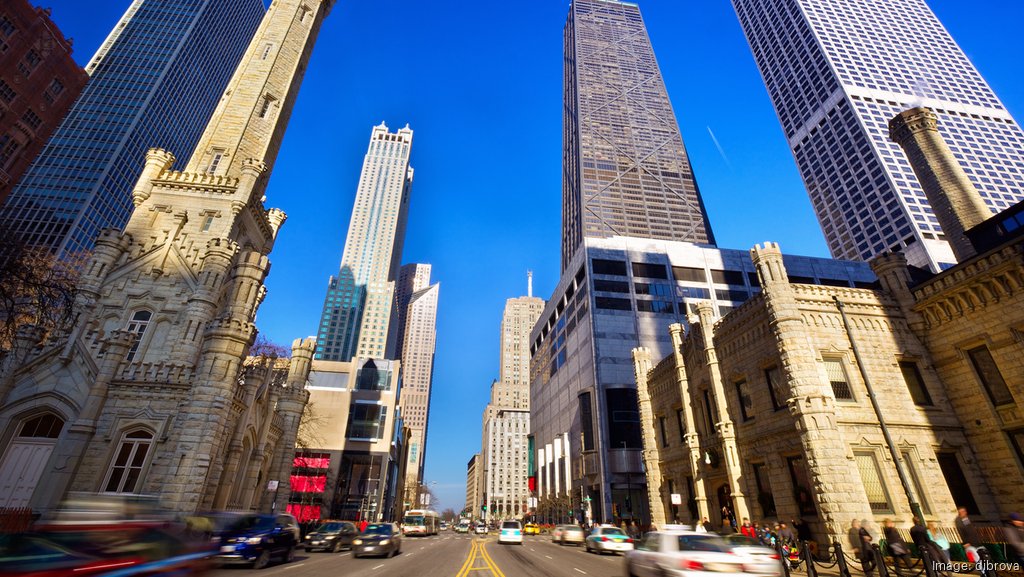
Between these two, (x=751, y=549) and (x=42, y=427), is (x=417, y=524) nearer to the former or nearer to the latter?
(x=42, y=427)

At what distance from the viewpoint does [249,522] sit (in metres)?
14.9

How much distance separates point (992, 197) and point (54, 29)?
7594 inches

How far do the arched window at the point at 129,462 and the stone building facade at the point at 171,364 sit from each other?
1.9 inches

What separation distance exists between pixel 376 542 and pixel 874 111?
16747cm

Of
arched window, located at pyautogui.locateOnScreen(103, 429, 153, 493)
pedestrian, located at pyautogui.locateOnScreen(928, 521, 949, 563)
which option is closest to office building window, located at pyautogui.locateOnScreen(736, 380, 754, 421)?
pedestrian, located at pyautogui.locateOnScreen(928, 521, 949, 563)

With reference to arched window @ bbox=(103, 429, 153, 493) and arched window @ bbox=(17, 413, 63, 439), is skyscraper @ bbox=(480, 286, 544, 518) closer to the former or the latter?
arched window @ bbox=(103, 429, 153, 493)

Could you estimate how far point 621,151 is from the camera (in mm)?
119688

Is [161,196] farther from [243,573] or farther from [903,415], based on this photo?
[903,415]

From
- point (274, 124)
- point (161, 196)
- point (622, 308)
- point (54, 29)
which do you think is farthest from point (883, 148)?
point (54, 29)

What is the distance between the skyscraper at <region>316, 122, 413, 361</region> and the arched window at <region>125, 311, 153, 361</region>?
110212 millimetres

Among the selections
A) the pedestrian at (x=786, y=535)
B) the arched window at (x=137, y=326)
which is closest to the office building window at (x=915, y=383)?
the pedestrian at (x=786, y=535)

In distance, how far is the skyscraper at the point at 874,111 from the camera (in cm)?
11331

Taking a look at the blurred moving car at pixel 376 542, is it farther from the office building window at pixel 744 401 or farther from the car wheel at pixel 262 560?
the office building window at pixel 744 401

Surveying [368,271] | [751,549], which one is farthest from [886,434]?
[368,271]
